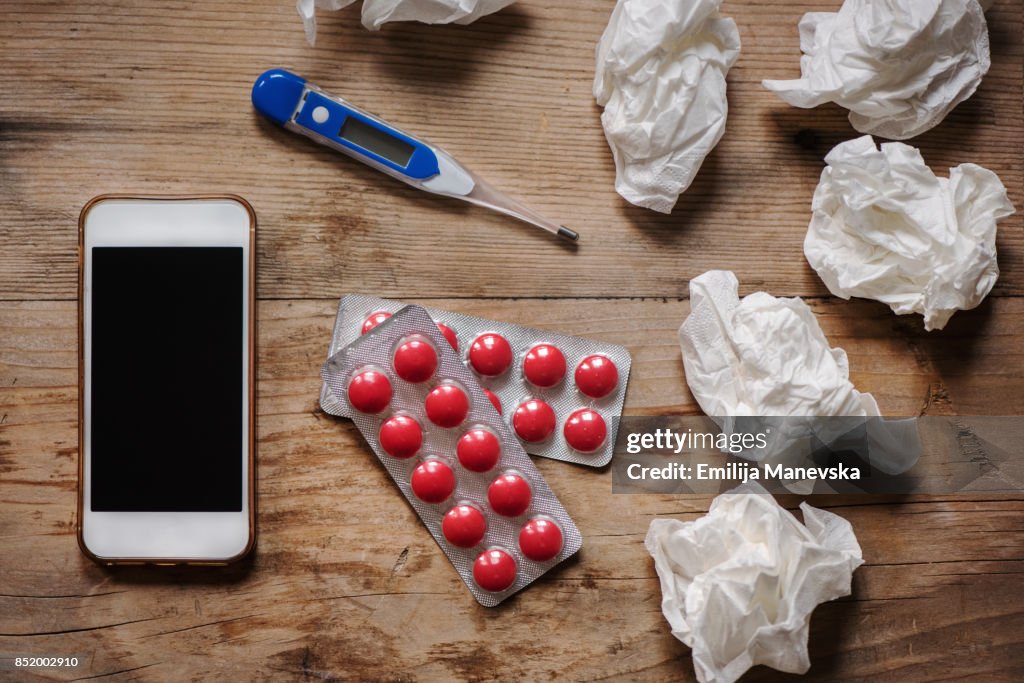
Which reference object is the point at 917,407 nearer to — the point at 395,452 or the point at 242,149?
the point at 395,452

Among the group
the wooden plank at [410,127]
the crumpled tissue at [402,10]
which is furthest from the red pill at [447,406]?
the crumpled tissue at [402,10]

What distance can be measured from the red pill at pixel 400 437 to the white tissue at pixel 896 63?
0.47 metres

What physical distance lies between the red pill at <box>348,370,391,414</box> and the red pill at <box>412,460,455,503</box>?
7 cm

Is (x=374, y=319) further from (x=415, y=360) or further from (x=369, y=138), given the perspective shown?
(x=369, y=138)

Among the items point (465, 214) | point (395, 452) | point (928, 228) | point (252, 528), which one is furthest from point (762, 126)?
point (252, 528)

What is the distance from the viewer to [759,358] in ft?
2.27

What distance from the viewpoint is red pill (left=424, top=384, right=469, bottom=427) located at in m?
0.69

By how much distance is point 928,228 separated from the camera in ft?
2.30

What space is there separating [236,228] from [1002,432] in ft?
2.55

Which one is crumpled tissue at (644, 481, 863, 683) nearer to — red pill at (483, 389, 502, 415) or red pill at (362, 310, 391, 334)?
red pill at (483, 389, 502, 415)

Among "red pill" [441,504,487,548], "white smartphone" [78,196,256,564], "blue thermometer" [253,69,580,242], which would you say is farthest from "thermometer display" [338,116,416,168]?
"red pill" [441,504,487,548]

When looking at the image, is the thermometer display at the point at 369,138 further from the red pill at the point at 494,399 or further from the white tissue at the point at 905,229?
the white tissue at the point at 905,229

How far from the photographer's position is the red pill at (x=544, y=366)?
71 cm

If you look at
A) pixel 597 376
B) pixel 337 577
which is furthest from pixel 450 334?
pixel 337 577
